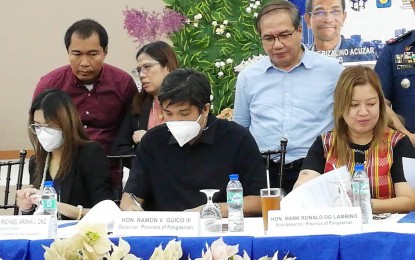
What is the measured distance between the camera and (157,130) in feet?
11.4

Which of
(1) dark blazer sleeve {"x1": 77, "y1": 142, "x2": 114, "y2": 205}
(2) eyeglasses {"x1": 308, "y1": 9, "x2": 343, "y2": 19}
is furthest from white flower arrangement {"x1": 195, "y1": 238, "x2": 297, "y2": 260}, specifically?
(2) eyeglasses {"x1": 308, "y1": 9, "x2": 343, "y2": 19}

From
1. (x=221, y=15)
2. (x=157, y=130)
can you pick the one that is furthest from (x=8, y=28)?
(x=157, y=130)

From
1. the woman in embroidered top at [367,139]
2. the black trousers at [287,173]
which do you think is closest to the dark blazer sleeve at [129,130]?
the black trousers at [287,173]

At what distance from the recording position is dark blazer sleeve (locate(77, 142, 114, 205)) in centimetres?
368

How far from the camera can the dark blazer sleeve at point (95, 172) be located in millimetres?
3679

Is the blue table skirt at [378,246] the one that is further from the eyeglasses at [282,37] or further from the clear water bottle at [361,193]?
the eyeglasses at [282,37]

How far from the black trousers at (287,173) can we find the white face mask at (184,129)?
2.10 ft

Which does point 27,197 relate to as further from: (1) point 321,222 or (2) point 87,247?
(1) point 321,222

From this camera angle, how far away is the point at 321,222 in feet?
8.05

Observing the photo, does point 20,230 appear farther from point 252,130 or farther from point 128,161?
point 252,130

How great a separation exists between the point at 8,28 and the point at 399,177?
517cm

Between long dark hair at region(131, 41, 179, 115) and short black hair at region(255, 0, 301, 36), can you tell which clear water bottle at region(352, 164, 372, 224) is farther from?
long dark hair at region(131, 41, 179, 115)

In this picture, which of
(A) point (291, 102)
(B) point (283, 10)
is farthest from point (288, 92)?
(B) point (283, 10)

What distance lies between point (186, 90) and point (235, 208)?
26.3 inches
